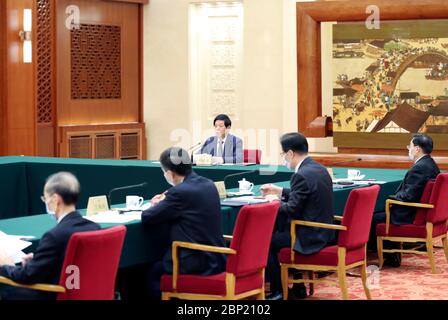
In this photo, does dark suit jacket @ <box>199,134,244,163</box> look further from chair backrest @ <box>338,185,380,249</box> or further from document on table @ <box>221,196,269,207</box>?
chair backrest @ <box>338,185,380,249</box>

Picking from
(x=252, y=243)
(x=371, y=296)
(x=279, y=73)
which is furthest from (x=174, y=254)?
(x=279, y=73)

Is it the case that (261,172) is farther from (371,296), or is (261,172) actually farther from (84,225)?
(84,225)

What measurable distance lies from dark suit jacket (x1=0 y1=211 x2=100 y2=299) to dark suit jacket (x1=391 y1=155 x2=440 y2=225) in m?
4.26

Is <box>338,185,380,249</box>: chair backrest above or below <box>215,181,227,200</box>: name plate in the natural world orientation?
below

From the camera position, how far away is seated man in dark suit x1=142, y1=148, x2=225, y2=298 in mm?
5867

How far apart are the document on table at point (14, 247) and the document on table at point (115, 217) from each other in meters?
0.94

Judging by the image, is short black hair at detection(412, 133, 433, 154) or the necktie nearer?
short black hair at detection(412, 133, 433, 154)

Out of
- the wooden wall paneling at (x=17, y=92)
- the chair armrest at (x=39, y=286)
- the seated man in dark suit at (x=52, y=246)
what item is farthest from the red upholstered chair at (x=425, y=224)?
the wooden wall paneling at (x=17, y=92)

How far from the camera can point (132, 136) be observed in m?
15.1

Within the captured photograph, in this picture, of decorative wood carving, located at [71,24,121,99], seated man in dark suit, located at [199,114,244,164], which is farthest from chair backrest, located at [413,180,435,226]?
decorative wood carving, located at [71,24,121,99]

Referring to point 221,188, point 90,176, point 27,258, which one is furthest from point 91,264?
point 90,176

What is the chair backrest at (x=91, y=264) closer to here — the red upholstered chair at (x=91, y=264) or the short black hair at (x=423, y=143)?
the red upholstered chair at (x=91, y=264)

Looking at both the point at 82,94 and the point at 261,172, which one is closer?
the point at 261,172

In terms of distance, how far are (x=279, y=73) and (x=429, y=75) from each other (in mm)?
2399
